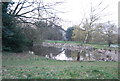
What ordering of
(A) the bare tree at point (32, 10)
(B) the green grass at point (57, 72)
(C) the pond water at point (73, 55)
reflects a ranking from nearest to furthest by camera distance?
(B) the green grass at point (57, 72)
(A) the bare tree at point (32, 10)
(C) the pond water at point (73, 55)

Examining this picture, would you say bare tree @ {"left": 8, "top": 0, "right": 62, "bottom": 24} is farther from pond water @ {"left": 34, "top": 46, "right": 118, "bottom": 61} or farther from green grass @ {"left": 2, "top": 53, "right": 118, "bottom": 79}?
green grass @ {"left": 2, "top": 53, "right": 118, "bottom": 79}

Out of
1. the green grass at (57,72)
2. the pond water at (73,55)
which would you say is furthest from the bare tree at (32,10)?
the green grass at (57,72)

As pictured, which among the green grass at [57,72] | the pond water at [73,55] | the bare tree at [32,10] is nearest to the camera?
the green grass at [57,72]

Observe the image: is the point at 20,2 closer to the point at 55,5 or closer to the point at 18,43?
the point at 55,5

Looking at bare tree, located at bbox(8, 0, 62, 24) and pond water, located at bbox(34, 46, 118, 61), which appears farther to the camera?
pond water, located at bbox(34, 46, 118, 61)

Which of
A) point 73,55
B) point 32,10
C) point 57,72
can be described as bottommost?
point 73,55

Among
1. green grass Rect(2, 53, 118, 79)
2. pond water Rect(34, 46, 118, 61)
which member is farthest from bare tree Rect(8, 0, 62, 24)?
green grass Rect(2, 53, 118, 79)

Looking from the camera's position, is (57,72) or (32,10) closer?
(57,72)

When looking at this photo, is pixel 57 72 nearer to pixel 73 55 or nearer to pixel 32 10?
pixel 32 10

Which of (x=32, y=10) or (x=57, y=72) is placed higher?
(x=32, y=10)

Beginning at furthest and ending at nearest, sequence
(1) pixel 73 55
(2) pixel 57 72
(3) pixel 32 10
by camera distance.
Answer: (1) pixel 73 55
(3) pixel 32 10
(2) pixel 57 72

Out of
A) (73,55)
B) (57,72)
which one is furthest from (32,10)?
(57,72)

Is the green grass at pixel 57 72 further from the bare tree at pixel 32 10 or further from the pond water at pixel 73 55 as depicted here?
the pond water at pixel 73 55

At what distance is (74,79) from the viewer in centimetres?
361
